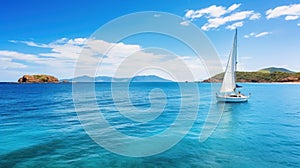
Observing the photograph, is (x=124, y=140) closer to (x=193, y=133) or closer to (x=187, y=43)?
(x=193, y=133)

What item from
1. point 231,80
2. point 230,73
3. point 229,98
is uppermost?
point 230,73

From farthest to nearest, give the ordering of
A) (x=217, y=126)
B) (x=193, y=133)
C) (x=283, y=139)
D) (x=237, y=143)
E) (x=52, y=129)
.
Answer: (x=217, y=126)
(x=52, y=129)
(x=193, y=133)
(x=283, y=139)
(x=237, y=143)

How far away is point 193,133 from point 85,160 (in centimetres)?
1272

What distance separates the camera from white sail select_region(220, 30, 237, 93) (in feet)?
175

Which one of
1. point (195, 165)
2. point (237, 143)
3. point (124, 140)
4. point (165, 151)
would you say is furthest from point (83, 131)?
point (237, 143)

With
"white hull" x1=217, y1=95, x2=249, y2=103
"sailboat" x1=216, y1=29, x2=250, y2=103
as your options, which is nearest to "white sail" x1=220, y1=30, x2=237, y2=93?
"sailboat" x1=216, y1=29, x2=250, y2=103

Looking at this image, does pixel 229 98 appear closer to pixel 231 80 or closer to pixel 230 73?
pixel 231 80

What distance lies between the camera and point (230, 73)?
53.8m

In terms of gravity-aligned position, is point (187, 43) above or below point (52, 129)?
above

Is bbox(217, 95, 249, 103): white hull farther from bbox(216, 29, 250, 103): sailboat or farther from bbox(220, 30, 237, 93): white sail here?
bbox(220, 30, 237, 93): white sail

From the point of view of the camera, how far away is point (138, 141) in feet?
66.7

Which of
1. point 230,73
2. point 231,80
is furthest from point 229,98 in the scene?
point 230,73

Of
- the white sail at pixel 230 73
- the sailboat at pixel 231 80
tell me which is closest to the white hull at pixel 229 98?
the sailboat at pixel 231 80

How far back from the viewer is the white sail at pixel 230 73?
53375 mm
